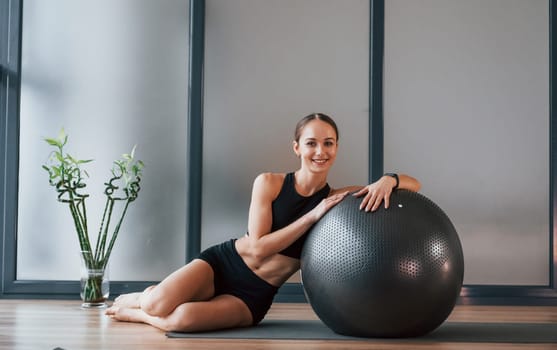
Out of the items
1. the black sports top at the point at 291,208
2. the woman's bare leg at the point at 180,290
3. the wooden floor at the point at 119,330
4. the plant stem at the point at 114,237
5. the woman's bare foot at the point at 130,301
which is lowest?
the wooden floor at the point at 119,330

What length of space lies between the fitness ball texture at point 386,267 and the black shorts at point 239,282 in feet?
1.27

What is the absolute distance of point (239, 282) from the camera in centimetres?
315

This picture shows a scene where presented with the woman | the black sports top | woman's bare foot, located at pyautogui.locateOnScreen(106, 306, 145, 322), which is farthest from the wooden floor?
the black sports top

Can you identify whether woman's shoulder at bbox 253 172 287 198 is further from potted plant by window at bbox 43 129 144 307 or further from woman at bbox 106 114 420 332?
potted plant by window at bbox 43 129 144 307

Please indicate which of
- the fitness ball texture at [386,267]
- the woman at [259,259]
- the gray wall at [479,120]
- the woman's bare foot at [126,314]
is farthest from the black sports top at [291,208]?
the gray wall at [479,120]

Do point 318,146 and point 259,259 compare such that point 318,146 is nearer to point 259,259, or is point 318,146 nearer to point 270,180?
point 270,180

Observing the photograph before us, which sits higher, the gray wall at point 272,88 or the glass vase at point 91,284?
the gray wall at point 272,88

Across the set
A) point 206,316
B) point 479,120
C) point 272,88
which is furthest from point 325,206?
point 479,120

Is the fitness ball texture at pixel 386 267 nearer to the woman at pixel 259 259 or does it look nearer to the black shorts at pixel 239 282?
the woman at pixel 259 259

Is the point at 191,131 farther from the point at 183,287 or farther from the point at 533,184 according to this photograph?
the point at 533,184

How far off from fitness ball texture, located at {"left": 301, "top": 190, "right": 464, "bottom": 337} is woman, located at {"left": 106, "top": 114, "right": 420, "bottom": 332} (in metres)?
0.23

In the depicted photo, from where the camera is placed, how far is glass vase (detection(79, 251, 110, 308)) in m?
3.94

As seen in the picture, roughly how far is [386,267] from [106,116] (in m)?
2.48

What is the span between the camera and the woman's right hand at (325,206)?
9.40 ft
